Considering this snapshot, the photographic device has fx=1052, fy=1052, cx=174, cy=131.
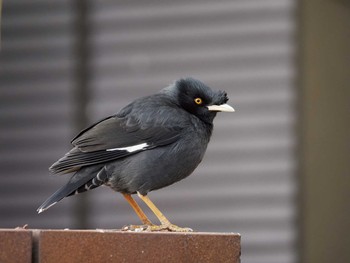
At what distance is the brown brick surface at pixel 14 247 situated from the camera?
4.06m

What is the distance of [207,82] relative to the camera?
368 inches

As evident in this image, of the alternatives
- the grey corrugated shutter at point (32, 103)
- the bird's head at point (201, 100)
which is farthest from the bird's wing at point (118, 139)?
the grey corrugated shutter at point (32, 103)

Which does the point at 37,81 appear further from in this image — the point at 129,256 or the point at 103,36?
the point at 129,256

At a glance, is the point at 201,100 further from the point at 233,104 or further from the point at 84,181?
the point at 233,104

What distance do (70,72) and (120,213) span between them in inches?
54.5

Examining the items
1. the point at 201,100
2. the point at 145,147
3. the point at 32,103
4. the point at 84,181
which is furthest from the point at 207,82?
the point at 84,181

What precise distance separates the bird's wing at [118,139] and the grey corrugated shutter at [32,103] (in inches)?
157

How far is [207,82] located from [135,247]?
5.26 meters

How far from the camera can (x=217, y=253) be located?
4.27 metres

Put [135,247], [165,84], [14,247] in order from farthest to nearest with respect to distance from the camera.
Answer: [165,84], [135,247], [14,247]

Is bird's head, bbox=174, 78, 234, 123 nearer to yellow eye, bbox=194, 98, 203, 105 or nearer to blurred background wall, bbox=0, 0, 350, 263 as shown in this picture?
yellow eye, bbox=194, 98, 203, 105

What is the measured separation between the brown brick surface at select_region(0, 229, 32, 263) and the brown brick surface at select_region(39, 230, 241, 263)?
0.25ft

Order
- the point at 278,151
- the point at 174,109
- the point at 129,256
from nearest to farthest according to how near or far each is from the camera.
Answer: the point at 129,256 → the point at 174,109 → the point at 278,151

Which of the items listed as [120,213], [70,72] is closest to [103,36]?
[70,72]
